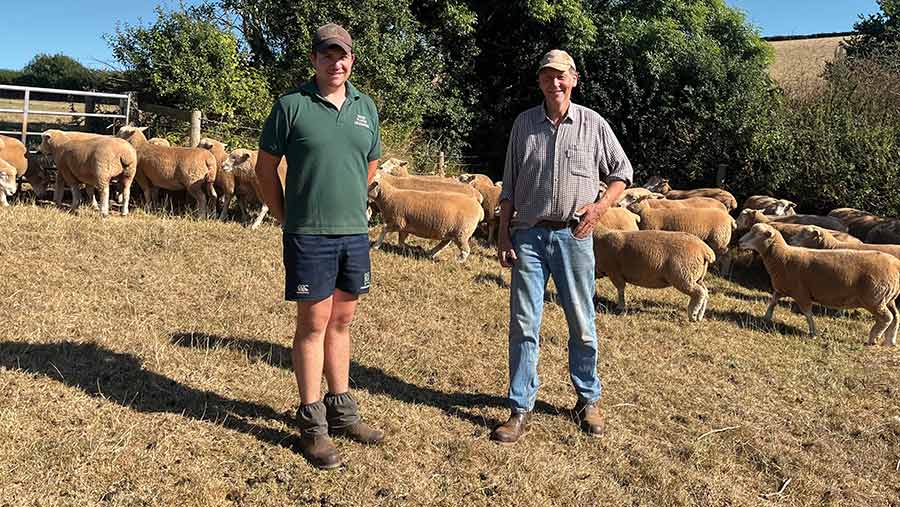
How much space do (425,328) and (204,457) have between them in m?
3.22

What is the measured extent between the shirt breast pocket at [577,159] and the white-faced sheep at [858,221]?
10683mm

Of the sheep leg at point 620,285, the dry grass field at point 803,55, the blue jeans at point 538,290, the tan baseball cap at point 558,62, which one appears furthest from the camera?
the dry grass field at point 803,55

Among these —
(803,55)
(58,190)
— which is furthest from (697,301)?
(803,55)

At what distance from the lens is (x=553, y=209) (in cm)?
453

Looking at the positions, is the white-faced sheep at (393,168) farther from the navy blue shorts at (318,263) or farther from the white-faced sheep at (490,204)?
the navy blue shorts at (318,263)

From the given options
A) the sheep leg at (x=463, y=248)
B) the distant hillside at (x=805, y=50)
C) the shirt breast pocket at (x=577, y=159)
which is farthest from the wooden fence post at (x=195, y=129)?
the distant hillside at (x=805, y=50)

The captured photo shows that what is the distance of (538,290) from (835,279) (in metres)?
→ 5.37

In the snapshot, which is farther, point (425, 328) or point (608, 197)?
point (425, 328)

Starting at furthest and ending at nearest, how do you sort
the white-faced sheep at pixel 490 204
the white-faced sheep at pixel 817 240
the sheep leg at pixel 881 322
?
the white-faced sheep at pixel 490 204, the white-faced sheep at pixel 817 240, the sheep leg at pixel 881 322

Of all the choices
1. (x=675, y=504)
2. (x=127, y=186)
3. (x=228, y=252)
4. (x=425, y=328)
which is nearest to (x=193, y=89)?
(x=127, y=186)

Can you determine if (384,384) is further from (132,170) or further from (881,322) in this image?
(132,170)

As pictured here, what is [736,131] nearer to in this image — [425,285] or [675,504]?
[425,285]

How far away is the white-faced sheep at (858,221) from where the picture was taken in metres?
12.8

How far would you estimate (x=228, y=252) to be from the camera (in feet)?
29.0
